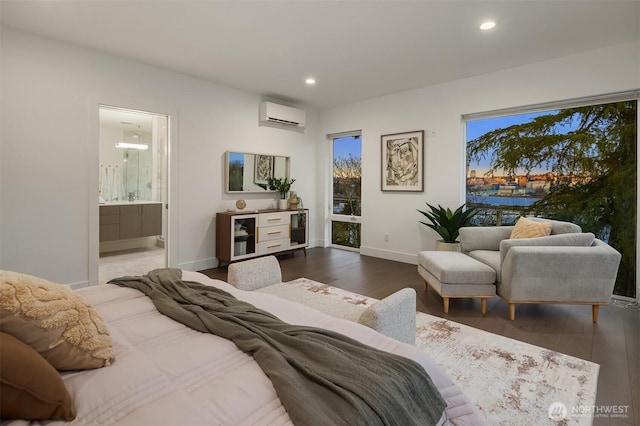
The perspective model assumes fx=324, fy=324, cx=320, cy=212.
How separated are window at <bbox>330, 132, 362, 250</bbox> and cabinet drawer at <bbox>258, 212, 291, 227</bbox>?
4.21ft

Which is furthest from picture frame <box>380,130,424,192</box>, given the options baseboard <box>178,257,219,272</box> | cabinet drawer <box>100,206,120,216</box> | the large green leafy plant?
cabinet drawer <box>100,206,120,216</box>

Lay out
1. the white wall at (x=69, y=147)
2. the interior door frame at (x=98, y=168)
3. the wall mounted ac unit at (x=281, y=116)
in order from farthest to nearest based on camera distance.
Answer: the wall mounted ac unit at (x=281, y=116) → the interior door frame at (x=98, y=168) → the white wall at (x=69, y=147)

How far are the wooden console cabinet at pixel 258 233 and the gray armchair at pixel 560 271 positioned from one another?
10.5 ft

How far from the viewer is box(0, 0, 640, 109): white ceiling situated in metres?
2.66

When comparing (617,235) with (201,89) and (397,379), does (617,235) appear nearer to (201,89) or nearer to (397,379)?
(397,379)

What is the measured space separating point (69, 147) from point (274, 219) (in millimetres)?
2650

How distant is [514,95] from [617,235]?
1.93 metres

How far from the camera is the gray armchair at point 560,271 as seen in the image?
2.68 metres

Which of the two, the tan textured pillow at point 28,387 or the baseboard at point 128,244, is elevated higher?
the tan textured pillow at point 28,387

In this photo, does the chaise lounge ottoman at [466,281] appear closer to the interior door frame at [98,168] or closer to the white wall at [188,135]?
the white wall at [188,135]

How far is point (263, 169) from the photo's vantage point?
5.27 metres

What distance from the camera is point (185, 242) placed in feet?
14.4

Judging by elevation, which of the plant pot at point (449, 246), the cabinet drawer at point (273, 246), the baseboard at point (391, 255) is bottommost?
the baseboard at point (391, 255)
